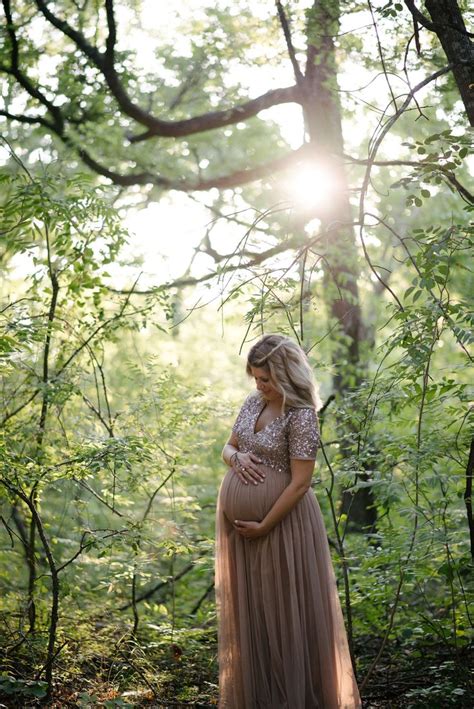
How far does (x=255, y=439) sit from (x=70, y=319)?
219 cm

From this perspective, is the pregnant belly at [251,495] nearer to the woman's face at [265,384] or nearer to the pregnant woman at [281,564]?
the pregnant woman at [281,564]

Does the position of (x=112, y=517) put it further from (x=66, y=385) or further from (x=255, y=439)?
(x=255, y=439)

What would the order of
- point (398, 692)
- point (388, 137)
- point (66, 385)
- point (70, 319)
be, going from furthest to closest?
point (388, 137) < point (70, 319) < point (66, 385) < point (398, 692)

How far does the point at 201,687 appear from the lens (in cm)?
464

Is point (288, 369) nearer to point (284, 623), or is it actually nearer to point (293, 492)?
point (293, 492)

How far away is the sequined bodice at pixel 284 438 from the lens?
3518 millimetres

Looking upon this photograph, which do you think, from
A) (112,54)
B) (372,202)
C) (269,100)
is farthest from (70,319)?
(372,202)

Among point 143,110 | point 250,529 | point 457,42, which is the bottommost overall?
point 250,529

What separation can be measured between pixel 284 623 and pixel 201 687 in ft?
4.51

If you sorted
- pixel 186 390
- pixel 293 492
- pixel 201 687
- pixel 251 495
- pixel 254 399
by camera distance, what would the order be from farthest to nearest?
pixel 186 390
pixel 201 687
pixel 254 399
pixel 251 495
pixel 293 492

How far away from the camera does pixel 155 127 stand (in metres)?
8.39

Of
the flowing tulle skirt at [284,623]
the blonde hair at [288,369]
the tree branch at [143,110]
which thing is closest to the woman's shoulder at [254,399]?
the blonde hair at [288,369]

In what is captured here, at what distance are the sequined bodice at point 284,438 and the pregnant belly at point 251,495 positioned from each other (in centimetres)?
6

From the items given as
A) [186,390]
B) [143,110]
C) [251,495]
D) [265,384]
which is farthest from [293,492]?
[143,110]
